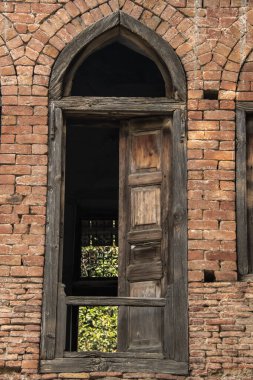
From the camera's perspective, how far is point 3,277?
8.04 m

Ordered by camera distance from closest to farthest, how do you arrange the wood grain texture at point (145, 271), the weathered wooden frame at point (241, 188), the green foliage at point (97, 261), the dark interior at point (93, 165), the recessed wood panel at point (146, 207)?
1. the weathered wooden frame at point (241, 188)
2. the wood grain texture at point (145, 271)
3. the recessed wood panel at point (146, 207)
4. the dark interior at point (93, 165)
5. the green foliage at point (97, 261)

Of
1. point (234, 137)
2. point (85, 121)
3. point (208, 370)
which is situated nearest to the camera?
point (208, 370)

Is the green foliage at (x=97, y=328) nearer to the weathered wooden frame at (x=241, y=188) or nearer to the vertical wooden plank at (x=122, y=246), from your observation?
the vertical wooden plank at (x=122, y=246)

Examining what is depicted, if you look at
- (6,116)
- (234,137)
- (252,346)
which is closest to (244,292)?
(252,346)

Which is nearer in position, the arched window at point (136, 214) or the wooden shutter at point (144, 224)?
the arched window at point (136, 214)

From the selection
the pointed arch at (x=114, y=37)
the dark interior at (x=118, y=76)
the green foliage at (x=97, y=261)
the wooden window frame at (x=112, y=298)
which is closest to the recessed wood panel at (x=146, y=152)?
the wooden window frame at (x=112, y=298)

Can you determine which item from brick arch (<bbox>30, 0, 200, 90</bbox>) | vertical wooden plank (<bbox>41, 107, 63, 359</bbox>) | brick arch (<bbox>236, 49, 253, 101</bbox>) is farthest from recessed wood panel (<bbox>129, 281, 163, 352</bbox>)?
brick arch (<bbox>30, 0, 200, 90</bbox>)

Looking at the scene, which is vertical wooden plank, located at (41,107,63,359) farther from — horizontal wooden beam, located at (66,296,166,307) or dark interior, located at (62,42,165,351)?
dark interior, located at (62,42,165,351)

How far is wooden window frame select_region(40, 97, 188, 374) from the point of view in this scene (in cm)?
788

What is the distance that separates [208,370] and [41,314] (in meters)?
1.65

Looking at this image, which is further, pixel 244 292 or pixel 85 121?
pixel 85 121

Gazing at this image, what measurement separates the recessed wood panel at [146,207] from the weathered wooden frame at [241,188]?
807 mm

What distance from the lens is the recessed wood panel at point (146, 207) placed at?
8469 mm

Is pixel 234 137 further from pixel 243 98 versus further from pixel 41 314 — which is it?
pixel 41 314
